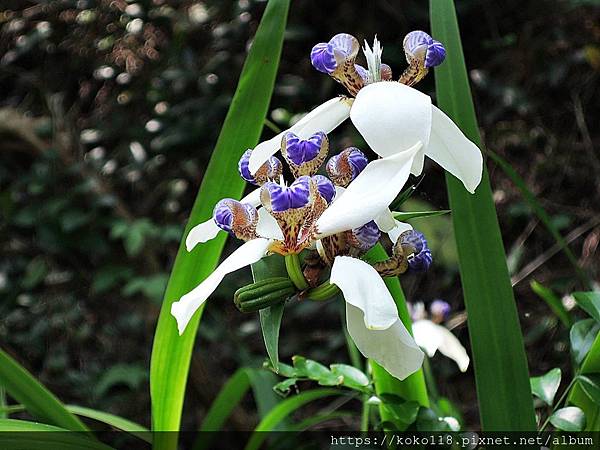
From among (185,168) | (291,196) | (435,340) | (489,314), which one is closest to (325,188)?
(291,196)

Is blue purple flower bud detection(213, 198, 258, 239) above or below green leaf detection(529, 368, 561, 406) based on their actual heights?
above

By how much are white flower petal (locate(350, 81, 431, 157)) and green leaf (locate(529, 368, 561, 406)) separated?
0.87 feet

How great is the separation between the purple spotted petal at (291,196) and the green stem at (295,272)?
3 cm

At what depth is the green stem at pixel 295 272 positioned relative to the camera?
0.42m

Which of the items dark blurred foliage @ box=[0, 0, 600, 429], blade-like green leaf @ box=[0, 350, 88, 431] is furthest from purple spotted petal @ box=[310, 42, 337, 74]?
dark blurred foliage @ box=[0, 0, 600, 429]

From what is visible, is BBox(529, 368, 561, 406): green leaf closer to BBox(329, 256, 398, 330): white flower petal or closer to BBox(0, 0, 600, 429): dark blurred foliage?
BBox(329, 256, 398, 330): white flower petal

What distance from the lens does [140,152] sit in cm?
166

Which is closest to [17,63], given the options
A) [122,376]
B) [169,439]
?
[122,376]

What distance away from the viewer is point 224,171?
1.99 feet

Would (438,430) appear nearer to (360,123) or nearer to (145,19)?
(360,123)

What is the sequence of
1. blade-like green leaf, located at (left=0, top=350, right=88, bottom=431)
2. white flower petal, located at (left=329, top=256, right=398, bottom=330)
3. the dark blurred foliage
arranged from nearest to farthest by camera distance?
white flower petal, located at (left=329, top=256, right=398, bottom=330)
blade-like green leaf, located at (left=0, top=350, right=88, bottom=431)
the dark blurred foliage

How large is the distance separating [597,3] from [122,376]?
126 cm

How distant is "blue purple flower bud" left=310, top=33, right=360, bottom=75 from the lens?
0.46 m

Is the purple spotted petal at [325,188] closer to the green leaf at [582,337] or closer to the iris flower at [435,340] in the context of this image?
the green leaf at [582,337]
